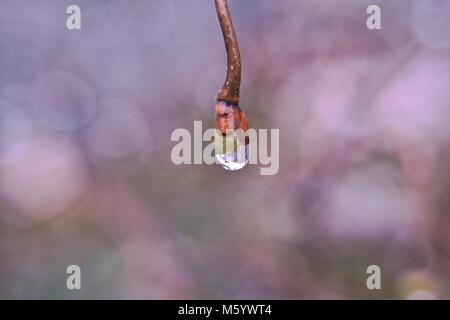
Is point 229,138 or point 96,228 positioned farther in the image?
point 96,228

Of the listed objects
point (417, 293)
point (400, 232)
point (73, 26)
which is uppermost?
point (73, 26)

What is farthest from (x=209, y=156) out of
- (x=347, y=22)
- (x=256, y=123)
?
(x=347, y=22)

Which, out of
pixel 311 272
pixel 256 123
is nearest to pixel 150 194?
pixel 256 123

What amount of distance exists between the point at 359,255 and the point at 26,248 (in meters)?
0.66

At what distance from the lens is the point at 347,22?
0.98 meters

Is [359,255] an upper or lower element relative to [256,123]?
lower

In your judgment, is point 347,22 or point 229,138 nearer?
point 229,138

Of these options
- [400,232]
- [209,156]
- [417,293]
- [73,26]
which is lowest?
[417,293]

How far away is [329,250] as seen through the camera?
1.00 m

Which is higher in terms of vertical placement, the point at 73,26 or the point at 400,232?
the point at 73,26

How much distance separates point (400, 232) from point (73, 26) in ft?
2.48

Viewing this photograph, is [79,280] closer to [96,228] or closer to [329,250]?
[96,228]

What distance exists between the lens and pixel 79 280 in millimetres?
1011

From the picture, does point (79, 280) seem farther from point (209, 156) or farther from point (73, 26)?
point (73, 26)
